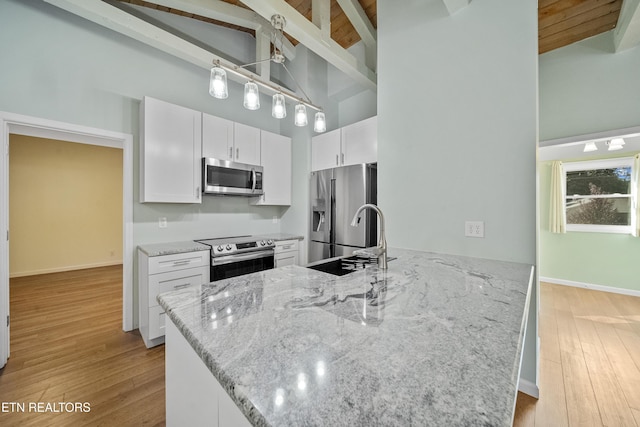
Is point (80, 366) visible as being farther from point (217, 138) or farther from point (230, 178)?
point (217, 138)

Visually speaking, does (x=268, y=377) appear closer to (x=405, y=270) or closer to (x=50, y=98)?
(x=405, y=270)

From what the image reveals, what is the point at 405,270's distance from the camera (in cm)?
136

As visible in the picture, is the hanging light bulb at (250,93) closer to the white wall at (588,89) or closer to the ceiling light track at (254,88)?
the ceiling light track at (254,88)

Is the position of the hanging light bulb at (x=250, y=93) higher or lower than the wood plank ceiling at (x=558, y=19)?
lower

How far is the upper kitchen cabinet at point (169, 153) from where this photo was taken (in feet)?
7.95

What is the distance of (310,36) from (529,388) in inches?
126

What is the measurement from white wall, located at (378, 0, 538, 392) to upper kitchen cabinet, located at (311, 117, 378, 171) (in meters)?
0.52

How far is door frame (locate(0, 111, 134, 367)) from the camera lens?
1.94 metres

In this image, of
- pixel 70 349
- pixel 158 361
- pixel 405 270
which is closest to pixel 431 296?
pixel 405 270

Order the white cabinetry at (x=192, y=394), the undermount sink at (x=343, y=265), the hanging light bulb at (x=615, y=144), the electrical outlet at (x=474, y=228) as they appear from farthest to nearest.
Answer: the hanging light bulb at (x=615, y=144) < the electrical outlet at (x=474, y=228) < the undermount sink at (x=343, y=265) < the white cabinetry at (x=192, y=394)

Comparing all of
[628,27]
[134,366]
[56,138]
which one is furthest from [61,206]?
[628,27]

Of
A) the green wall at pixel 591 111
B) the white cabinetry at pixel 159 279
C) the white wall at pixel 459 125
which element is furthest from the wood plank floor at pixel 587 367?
the white cabinetry at pixel 159 279

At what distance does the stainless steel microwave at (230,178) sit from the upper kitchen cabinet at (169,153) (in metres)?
0.10

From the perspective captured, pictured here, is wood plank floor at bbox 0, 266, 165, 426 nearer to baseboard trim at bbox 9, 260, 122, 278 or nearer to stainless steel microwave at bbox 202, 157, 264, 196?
baseboard trim at bbox 9, 260, 122, 278
